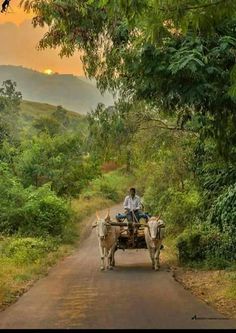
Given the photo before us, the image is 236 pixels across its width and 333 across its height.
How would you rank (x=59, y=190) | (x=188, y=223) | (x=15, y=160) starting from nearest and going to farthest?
(x=188, y=223) < (x=15, y=160) < (x=59, y=190)

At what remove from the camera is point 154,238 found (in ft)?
61.3

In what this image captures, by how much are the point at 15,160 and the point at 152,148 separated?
10.0 meters

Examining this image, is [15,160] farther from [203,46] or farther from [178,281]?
[203,46]

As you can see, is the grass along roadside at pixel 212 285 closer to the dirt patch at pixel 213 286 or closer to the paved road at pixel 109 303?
the dirt patch at pixel 213 286

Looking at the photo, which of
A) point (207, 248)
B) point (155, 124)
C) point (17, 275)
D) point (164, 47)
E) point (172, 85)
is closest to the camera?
point (172, 85)

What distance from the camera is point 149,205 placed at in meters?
34.4

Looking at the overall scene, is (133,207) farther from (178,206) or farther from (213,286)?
(213,286)

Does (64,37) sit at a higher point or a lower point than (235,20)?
higher

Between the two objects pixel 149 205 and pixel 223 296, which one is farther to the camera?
pixel 149 205

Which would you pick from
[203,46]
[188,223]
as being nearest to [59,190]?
[188,223]

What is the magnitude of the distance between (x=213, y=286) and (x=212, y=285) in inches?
7.4

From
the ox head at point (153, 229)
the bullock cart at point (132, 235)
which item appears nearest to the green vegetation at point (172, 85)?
the ox head at point (153, 229)

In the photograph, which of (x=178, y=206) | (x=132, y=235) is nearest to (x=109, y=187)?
(x=178, y=206)

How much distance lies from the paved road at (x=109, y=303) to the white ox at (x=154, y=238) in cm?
37
